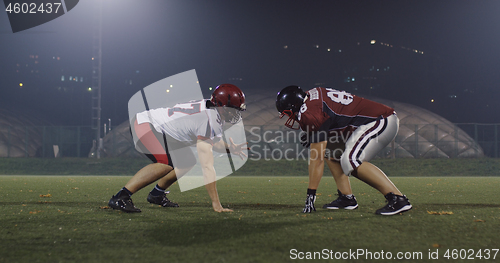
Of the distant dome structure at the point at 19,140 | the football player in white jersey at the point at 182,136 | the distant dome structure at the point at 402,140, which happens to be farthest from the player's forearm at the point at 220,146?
the distant dome structure at the point at 19,140

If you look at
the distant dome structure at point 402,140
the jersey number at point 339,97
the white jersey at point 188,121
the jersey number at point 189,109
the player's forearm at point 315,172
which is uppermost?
the jersey number at point 339,97

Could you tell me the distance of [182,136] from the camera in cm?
573

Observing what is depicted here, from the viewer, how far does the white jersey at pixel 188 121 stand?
17.2 ft

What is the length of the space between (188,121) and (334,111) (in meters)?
2.00

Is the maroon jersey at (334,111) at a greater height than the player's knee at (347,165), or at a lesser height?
greater

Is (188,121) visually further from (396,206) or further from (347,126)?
(396,206)

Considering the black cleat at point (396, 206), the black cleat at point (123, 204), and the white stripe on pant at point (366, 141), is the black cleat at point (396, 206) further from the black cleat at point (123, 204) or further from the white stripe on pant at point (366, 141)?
the black cleat at point (123, 204)

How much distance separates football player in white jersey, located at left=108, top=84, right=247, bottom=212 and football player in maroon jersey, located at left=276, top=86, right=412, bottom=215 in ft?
2.60

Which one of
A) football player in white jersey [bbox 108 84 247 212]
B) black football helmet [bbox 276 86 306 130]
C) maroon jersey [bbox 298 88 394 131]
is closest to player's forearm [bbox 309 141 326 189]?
maroon jersey [bbox 298 88 394 131]

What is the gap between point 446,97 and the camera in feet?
158

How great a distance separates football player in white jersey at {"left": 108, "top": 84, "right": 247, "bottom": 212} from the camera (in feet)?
17.4

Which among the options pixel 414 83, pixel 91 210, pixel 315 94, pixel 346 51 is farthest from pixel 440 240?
pixel 414 83

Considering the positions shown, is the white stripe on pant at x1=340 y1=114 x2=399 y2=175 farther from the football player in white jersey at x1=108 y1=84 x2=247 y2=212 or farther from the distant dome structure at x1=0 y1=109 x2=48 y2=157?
the distant dome structure at x1=0 y1=109 x2=48 y2=157

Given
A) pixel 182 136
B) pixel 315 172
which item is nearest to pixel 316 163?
pixel 315 172
